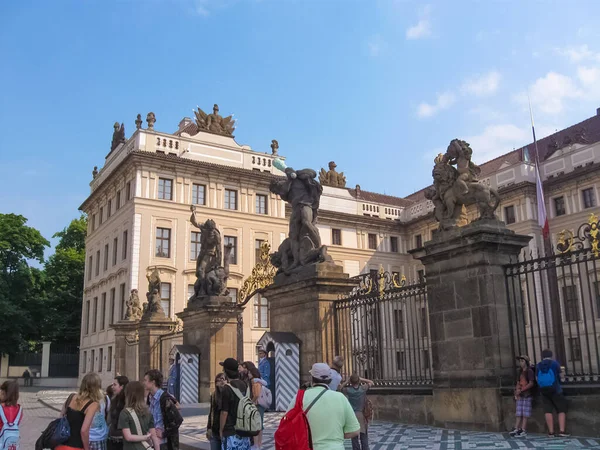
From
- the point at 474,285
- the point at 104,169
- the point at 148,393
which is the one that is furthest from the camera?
the point at 104,169

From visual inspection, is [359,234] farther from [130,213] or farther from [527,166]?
[130,213]

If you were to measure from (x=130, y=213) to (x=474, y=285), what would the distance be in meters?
30.4

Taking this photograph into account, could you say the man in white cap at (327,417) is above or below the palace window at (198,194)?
below

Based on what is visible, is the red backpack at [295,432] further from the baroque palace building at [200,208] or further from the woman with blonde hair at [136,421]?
the baroque palace building at [200,208]

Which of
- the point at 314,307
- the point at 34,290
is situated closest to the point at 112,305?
the point at 34,290

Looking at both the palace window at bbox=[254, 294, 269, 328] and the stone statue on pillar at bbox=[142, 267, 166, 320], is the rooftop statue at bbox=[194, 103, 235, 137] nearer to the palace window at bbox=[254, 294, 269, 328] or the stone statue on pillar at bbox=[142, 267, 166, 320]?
the palace window at bbox=[254, 294, 269, 328]

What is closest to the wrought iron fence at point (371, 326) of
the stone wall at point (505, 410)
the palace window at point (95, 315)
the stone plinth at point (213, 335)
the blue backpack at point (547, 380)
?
the stone wall at point (505, 410)

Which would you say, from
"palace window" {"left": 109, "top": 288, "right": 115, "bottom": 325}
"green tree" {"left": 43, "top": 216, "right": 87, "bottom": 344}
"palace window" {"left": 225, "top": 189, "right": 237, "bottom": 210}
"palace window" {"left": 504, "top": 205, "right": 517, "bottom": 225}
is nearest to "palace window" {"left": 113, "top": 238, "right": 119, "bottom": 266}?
"palace window" {"left": 109, "top": 288, "right": 115, "bottom": 325}

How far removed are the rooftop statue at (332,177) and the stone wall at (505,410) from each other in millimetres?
37946

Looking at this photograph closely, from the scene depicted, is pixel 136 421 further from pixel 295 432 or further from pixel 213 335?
pixel 213 335

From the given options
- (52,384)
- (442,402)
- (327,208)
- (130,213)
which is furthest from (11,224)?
(442,402)

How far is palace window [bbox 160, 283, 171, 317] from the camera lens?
120 ft

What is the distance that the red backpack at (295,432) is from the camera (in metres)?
4.36

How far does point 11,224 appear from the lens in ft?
155
